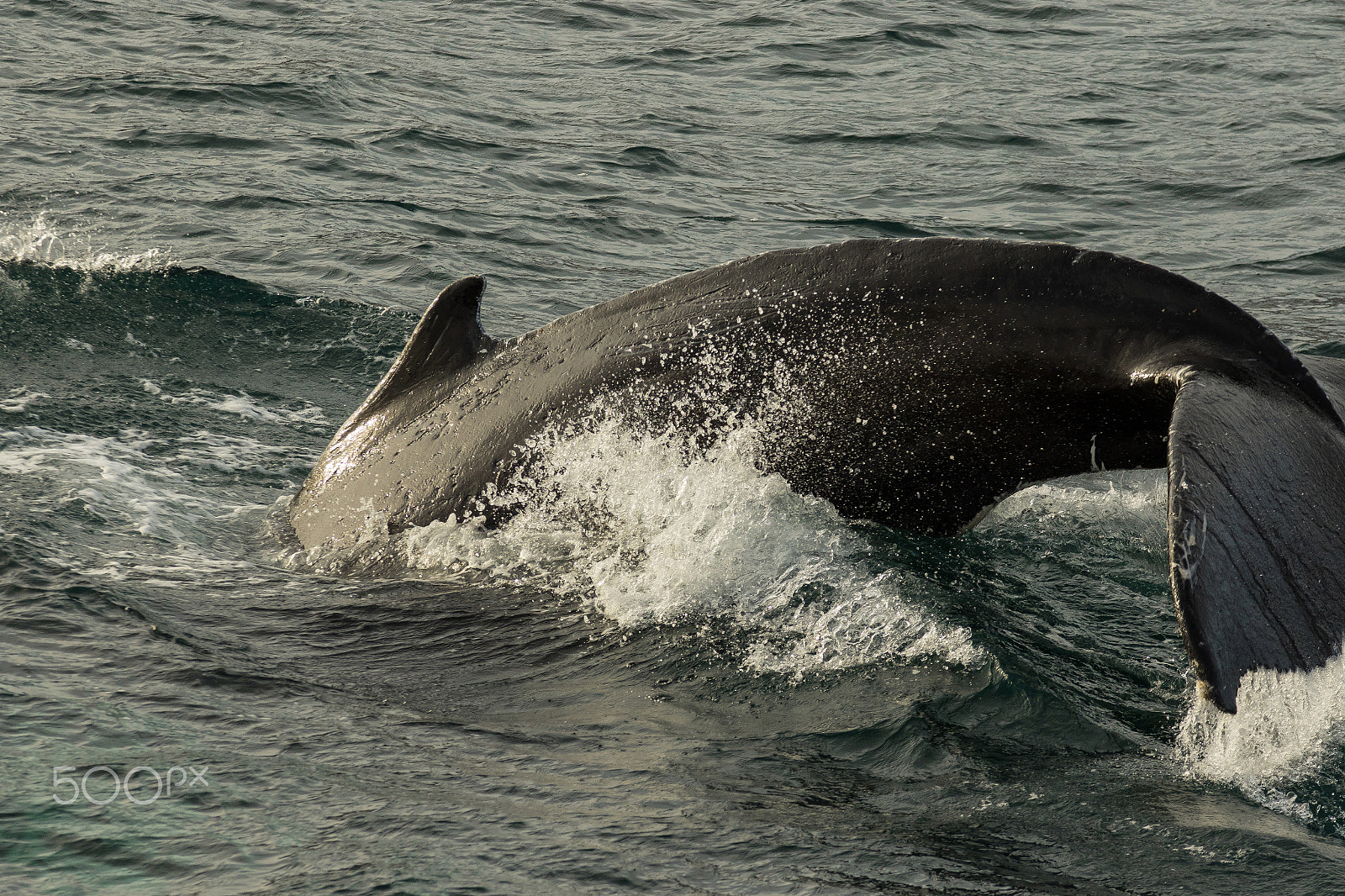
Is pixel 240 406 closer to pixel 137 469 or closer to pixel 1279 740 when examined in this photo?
pixel 137 469

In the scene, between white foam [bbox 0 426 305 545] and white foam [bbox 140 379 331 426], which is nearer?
white foam [bbox 0 426 305 545]

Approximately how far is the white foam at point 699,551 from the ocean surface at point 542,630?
0.01 metres

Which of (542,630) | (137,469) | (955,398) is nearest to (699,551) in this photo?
(542,630)

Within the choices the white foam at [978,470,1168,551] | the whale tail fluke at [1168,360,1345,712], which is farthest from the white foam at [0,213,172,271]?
the whale tail fluke at [1168,360,1345,712]

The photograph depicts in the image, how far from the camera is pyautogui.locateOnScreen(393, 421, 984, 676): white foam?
4926mm

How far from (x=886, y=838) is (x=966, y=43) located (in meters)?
18.5

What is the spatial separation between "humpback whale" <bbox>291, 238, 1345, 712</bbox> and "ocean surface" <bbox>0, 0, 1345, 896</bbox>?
0.19 metres

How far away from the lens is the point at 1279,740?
3758 mm

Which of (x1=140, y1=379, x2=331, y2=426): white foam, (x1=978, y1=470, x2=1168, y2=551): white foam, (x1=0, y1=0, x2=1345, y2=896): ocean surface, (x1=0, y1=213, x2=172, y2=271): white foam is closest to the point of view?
(x1=0, y1=0, x2=1345, y2=896): ocean surface

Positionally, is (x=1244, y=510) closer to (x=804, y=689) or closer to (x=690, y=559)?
(x=804, y=689)

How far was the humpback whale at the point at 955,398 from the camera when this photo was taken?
347 centimetres

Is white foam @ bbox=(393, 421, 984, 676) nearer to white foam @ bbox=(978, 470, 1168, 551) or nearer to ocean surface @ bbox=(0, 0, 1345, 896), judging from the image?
ocean surface @ bbox=(0, 0, 1345, 896)

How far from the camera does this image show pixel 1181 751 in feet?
13.5

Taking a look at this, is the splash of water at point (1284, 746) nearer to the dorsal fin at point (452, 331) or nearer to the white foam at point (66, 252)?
the dorsal fin at point (452, 331)
